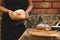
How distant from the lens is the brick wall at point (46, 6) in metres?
2.19

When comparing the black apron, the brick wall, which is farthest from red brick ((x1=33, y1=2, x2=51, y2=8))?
the black apron

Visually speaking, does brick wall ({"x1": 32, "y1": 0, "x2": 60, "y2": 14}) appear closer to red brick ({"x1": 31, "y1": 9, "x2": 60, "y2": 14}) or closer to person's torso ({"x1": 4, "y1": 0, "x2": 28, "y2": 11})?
red brick ({"x1": 31, "y1": 9, "x2": 60, "y2": 14})

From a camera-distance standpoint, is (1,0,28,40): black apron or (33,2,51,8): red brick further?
(33,2,51,8): red brick

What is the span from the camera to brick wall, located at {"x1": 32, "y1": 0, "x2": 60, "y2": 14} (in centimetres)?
219

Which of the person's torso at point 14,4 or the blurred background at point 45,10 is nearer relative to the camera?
→ the person's torso at point 14,4

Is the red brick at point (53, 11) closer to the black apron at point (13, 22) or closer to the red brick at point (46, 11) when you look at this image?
the red brick at point (46, 11)

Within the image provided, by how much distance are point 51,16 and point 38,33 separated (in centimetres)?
93

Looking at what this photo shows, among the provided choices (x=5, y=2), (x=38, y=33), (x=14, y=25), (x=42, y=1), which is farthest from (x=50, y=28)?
(x=42, y=1)

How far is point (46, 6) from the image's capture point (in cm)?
219

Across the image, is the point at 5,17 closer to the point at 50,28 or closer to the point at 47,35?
the point at 50,28

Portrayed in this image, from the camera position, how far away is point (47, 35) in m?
1.25

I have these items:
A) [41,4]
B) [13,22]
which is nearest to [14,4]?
[13,22]

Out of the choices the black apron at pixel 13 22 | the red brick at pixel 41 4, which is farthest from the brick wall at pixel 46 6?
the black apron at pixel 13 22

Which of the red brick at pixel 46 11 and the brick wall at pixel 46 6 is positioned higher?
the brick wall at pixel 46 6
